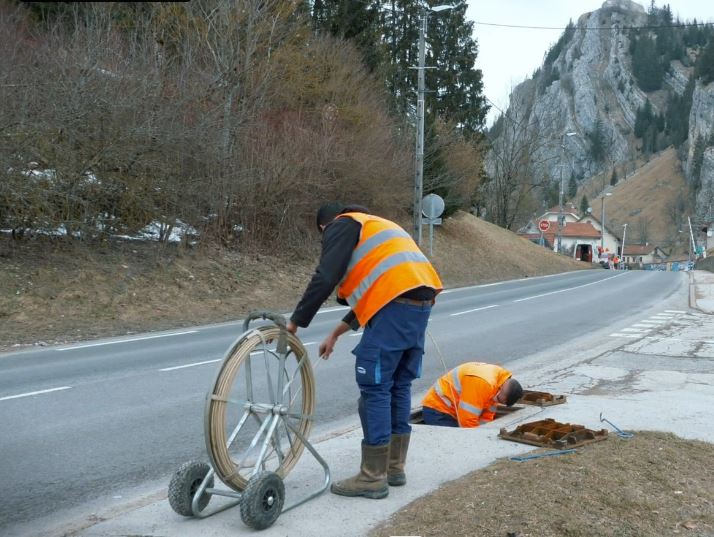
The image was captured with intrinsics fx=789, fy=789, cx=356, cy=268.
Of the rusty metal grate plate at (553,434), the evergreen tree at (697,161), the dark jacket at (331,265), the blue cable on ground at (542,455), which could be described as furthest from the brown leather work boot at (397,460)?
the evergreen tree at (697,161)

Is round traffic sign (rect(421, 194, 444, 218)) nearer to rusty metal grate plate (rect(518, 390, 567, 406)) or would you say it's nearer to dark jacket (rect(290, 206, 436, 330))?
rusty metal grate plate (rect(518, 390, 567, 406))

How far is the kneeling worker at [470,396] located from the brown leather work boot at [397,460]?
1.95m

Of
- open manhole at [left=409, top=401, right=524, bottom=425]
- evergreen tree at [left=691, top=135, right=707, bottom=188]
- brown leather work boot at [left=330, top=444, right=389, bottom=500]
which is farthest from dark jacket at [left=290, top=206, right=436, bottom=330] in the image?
evergreen tree at [left=691, top=135, right=707, bottom=188]

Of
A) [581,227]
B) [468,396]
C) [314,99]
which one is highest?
[314,99]

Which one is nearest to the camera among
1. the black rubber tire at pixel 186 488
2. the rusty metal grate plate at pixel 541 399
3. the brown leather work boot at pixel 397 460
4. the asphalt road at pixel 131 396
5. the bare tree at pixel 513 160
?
the black rubber tire at pixel 186 488

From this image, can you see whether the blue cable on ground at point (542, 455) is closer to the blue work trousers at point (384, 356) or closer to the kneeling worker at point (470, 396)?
the blue work trousers at point (384, 356)

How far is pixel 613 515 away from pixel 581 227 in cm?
12785

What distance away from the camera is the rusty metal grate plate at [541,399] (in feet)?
24.7

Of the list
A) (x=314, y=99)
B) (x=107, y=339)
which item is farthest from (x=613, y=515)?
(x=314, y=99)

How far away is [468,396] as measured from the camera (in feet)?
22.6

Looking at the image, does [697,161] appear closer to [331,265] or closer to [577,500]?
[577,500]

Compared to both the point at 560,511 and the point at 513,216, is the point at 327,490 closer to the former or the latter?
the point at 560,511

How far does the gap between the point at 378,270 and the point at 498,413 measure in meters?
3.23

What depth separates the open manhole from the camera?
7125mm
